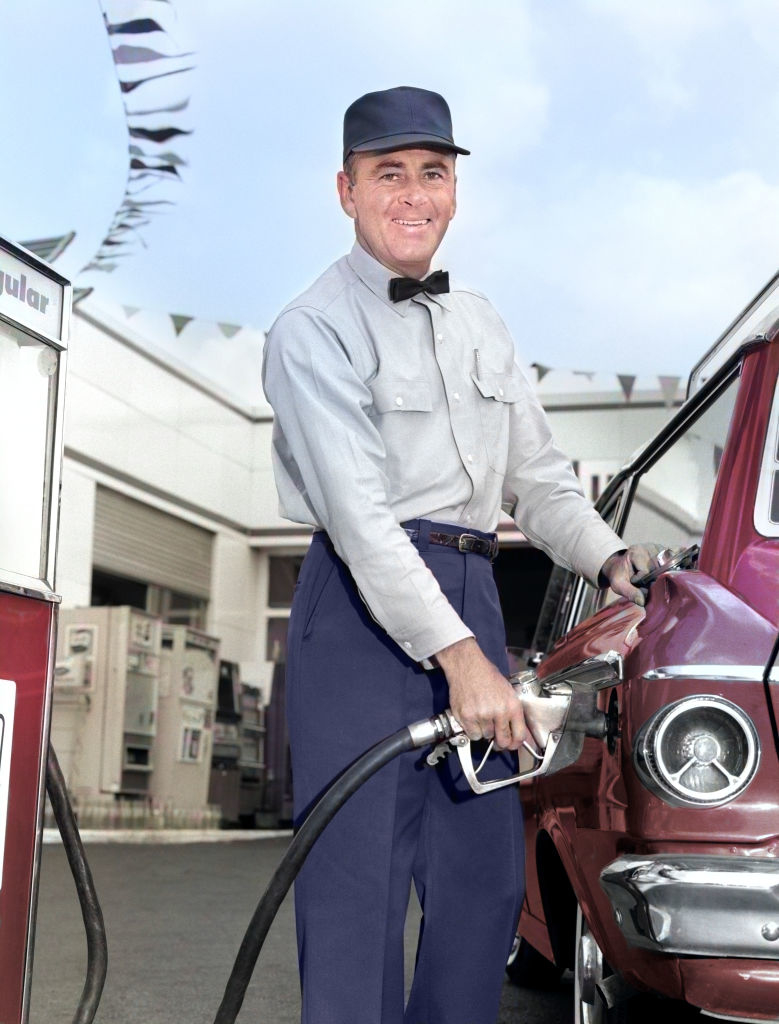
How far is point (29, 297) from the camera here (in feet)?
9.50

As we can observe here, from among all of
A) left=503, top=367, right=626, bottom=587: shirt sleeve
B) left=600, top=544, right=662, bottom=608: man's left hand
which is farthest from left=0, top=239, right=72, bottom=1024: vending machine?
left=600, top=544, right=662, bottom=608: man's left hand

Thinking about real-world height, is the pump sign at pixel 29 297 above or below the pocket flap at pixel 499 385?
above

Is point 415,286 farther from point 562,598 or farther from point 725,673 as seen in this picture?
point 562,598

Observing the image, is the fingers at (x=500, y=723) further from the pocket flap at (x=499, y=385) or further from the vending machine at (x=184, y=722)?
the vending machine at (x=184, y=722)

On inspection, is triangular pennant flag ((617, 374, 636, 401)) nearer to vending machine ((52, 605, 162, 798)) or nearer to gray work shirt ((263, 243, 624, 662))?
vending machine ((52, 605, 162, 798))

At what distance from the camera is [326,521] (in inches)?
101

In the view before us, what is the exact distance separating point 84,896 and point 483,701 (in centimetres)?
111

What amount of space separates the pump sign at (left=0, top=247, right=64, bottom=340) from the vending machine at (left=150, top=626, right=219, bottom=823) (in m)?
13.8

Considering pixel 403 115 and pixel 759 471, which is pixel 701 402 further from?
pixel 403 115

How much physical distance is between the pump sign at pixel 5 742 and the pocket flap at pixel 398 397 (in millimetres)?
893

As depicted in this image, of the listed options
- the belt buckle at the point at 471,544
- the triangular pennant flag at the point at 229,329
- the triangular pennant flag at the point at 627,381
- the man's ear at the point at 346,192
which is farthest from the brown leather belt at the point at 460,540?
the triangular pennant flag at the point at 229,329

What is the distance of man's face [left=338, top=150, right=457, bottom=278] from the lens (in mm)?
2762

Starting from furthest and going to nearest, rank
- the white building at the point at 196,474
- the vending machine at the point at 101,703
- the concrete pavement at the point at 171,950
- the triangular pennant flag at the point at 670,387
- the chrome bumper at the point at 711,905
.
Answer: the white building at the point at 196,474, the triangular pennant flag at the point at 670,387, the vending machine at the point at 101,703, the concrete pavement at the point at 171,950, the chrome bumper at the point at 711,905

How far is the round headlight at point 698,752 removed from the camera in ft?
7.48
